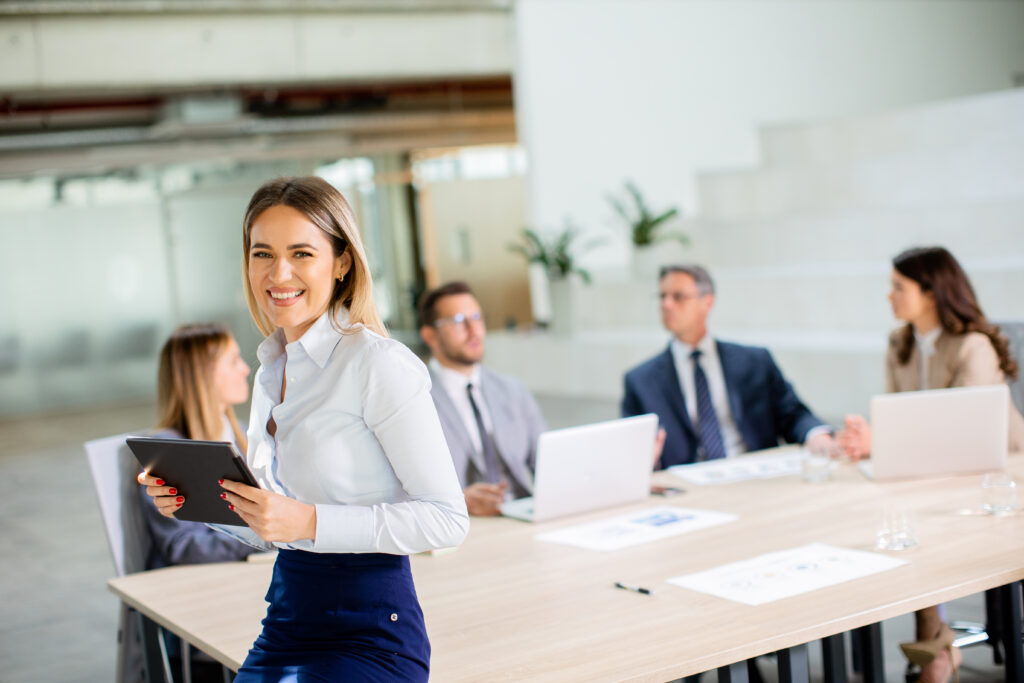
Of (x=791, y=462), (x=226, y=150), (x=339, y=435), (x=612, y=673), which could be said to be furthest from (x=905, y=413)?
(x=226, y=150)

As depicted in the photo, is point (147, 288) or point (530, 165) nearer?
point (530, 165)

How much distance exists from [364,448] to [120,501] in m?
1.51

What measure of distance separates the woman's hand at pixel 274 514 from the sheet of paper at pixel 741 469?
1741mm

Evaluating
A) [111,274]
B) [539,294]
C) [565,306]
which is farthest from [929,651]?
[111,274]

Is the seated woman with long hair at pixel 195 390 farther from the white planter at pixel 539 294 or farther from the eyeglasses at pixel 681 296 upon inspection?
the white planter at pixel 539 294

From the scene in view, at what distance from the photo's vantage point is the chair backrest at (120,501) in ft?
9.34

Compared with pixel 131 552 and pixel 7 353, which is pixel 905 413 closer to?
pixel 131 552

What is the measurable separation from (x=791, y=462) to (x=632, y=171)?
7869 millimetres

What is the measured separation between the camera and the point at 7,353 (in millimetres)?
12797

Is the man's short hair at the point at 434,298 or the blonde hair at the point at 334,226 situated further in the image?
the man's short hair at the point at 434,298

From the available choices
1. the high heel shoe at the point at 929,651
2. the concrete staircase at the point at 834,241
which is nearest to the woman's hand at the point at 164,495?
the high heel shoe at the point at 929,651

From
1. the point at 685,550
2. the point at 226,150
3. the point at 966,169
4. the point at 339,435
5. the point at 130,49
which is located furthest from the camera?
the point at 226,150

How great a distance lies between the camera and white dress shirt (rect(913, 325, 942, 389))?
3.51 metres

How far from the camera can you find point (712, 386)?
3.87 m
